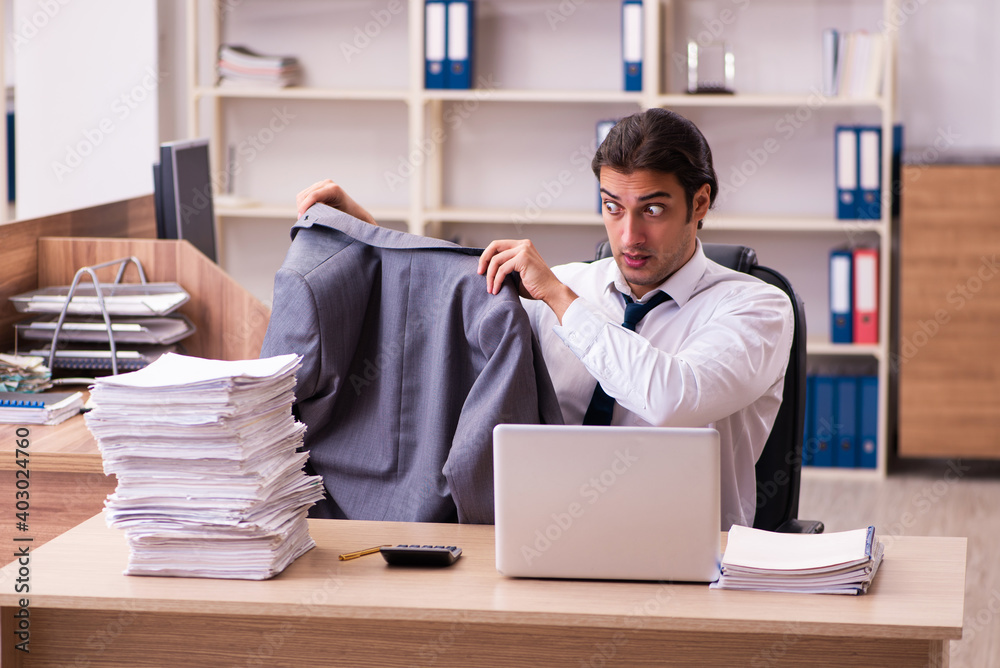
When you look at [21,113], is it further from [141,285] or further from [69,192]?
[141,285]

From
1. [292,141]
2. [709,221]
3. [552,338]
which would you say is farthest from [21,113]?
[552,338]

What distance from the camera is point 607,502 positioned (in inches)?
53.1

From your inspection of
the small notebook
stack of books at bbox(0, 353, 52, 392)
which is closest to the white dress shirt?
the small notebook

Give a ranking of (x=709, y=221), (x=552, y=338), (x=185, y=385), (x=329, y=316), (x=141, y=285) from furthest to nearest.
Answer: (x=709, y=221) → (x=141, y=285) → (x=552, y=338) → (x=329, y=316) → (x=185, y=385)

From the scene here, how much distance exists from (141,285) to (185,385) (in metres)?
1.27

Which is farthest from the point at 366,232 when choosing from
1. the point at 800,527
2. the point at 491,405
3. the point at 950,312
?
the point at 950,312

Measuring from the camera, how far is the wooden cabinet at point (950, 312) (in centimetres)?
406

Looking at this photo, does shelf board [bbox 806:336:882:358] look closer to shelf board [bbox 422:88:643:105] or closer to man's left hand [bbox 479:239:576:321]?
shelf board [bbox 422:88:643:105]

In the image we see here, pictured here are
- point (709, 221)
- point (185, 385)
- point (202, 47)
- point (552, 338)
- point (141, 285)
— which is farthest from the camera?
point (202, 47)

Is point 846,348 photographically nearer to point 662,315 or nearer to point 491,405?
point 662,315

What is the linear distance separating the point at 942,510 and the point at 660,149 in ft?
8.38

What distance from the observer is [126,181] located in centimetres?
446

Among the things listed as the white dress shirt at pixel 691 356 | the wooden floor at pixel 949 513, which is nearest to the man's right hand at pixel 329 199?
the white dress shirt at pixel 691 356

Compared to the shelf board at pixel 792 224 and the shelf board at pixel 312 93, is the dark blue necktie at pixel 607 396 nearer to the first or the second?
the shelf board at pixel 792 224
